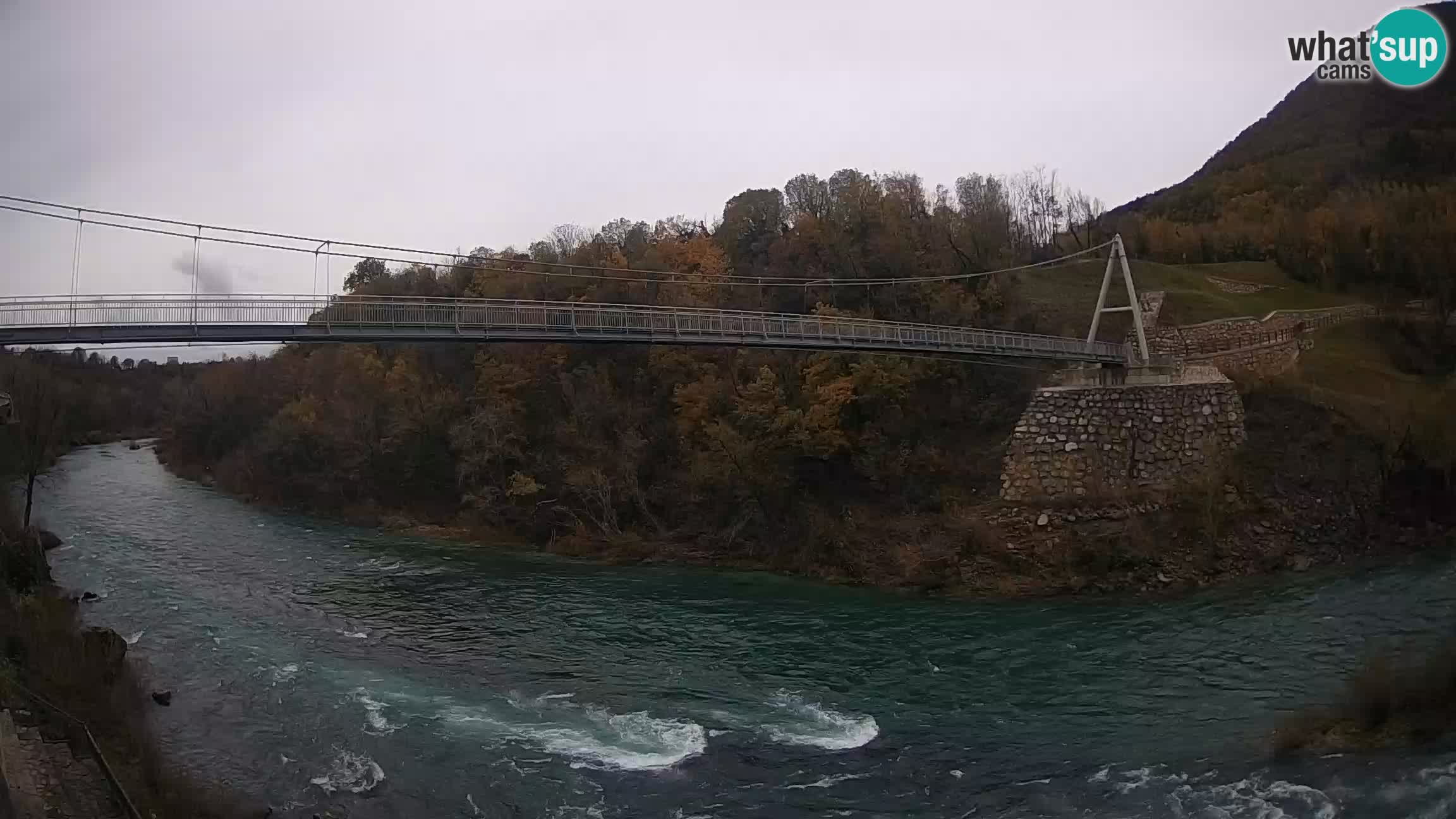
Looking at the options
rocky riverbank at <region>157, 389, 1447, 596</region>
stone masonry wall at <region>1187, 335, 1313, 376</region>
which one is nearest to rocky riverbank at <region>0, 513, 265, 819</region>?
rocky riverbank at <region>157, 389, 1447, 596</region>

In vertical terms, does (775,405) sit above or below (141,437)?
above

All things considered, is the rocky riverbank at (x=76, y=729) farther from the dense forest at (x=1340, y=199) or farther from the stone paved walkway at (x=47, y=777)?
the dense forest at (x=1340, y=199)

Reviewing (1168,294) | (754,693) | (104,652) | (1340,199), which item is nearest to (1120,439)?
(1168,294)

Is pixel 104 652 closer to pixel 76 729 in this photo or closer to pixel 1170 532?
pixel 76 729

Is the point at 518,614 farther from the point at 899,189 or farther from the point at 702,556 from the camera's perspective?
the point at 899,189

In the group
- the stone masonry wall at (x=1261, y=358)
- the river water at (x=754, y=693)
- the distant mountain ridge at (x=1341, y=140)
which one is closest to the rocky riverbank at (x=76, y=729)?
the river water at (x=754, y=693)

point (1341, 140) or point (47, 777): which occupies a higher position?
point (1341, 140)

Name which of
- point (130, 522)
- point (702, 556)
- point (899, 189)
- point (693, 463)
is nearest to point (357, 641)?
point (702, 556)
